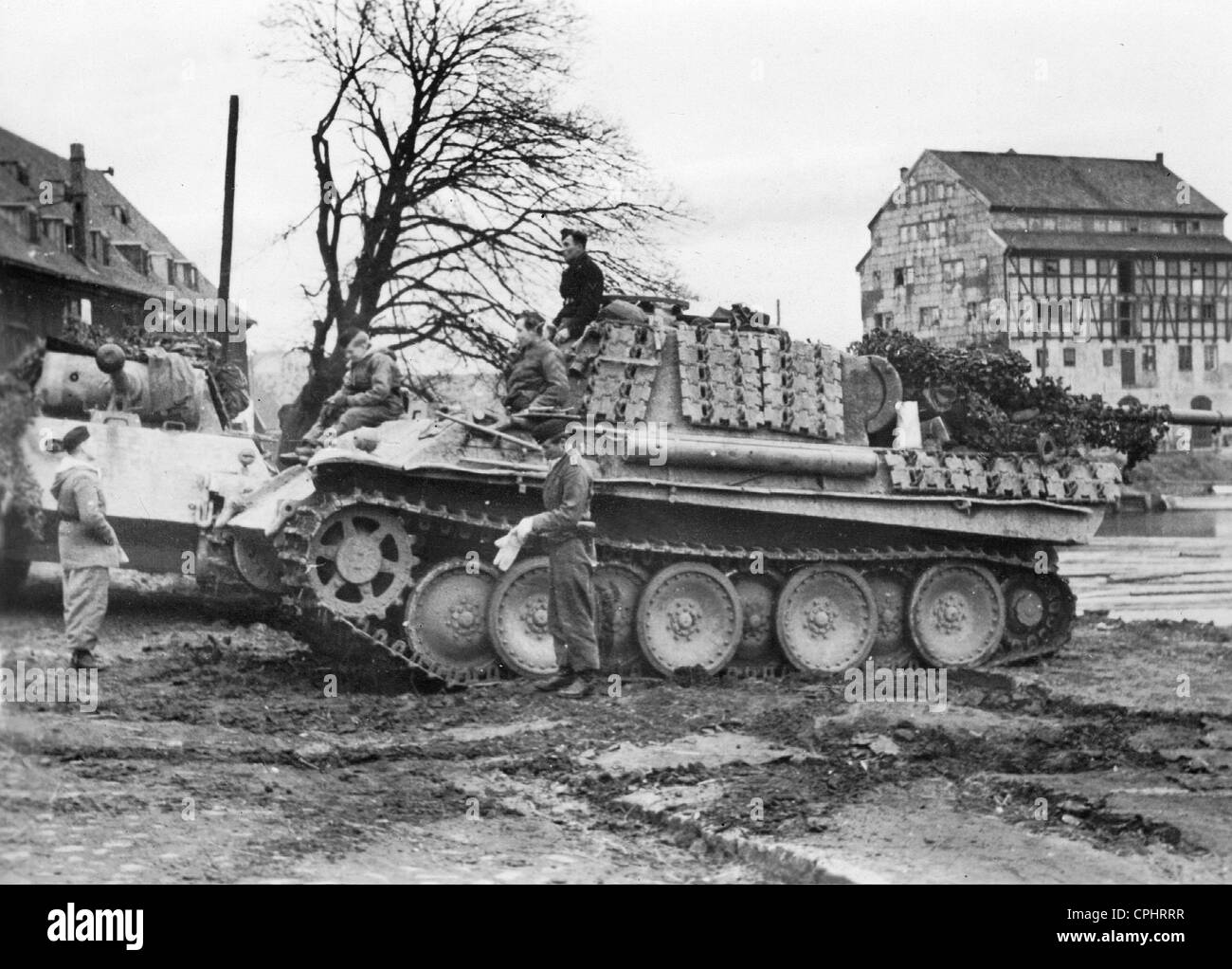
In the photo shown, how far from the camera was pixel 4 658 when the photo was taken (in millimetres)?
9664

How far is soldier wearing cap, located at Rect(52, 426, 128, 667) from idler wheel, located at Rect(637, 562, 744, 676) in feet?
13.4

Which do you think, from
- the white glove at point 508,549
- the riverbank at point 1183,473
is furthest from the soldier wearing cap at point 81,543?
the riverbank at point 1183,473

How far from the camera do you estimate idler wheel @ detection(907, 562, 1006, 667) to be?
44.2 ft

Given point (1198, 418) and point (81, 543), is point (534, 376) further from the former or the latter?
point (1198, 418)

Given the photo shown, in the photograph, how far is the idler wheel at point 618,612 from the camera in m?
12.1

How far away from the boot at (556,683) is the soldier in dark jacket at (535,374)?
2092 mm

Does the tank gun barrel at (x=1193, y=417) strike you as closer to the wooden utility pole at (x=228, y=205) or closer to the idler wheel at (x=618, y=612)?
the idler wheel at (x=618, y=612)

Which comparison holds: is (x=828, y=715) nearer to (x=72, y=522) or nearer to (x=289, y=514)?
(x=289, y=514)

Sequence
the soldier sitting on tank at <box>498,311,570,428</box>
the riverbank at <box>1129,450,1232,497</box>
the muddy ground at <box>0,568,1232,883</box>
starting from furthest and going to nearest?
the riverbank at <box>1129,450,1232,497</box>
the soldier sitting on tank at <box>498,311,570,428</box>
the muddy ground at <box>0,568,1232,883</box>

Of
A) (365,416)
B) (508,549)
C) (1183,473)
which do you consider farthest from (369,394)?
(1183,473)

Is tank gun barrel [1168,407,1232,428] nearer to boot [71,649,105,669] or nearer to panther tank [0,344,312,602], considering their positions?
panther tank [0,344,312,602]

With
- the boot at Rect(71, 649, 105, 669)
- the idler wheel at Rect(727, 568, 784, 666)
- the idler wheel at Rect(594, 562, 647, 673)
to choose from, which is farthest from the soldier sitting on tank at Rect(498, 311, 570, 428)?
the boot at Rect(71, 649, 105, 669)
